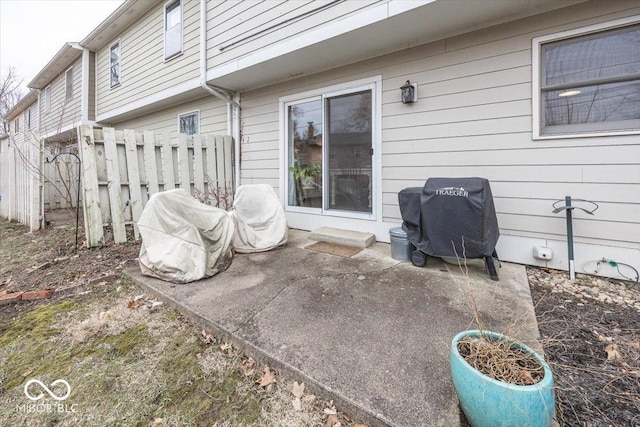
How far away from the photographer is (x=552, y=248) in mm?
3025

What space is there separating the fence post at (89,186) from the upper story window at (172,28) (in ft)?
10.7

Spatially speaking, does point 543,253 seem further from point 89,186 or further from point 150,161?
point 89,186

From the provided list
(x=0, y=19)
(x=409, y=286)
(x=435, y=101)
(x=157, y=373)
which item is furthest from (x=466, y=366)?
(x=0, y=19)

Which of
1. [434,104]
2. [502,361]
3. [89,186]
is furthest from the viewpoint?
[89,186]

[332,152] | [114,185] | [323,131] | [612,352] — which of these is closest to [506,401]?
[612,352]

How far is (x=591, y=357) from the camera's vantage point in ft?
5.57

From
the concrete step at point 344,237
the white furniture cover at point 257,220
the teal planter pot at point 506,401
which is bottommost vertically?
the teal planter pot at point 506,401

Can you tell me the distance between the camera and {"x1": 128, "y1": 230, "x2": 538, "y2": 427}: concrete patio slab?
1388mm

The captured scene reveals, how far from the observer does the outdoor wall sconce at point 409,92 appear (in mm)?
3664

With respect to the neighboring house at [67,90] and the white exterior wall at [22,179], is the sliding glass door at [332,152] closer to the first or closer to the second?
the white exterior wall at [22,179]

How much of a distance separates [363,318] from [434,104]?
9.69 ft

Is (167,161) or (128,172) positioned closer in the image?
(128,172)

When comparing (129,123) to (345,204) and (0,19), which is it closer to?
(0,19)

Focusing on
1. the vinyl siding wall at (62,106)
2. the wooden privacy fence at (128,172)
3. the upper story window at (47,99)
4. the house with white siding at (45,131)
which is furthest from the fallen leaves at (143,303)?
the upper story window at (47,99)
